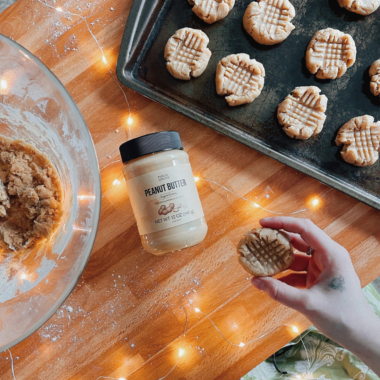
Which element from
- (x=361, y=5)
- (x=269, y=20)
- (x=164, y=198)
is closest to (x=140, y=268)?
(x=164, y=198)

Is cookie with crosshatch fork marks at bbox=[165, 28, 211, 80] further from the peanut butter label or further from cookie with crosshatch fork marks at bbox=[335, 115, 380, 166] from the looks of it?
cookie with crosshatch fork marks at bbox=[335, 115, 380, 166]

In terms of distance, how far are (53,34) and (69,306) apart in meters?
0.88

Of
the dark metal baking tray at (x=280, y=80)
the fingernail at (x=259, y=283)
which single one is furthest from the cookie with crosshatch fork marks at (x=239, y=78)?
the fingernail at (x=259, y=283)

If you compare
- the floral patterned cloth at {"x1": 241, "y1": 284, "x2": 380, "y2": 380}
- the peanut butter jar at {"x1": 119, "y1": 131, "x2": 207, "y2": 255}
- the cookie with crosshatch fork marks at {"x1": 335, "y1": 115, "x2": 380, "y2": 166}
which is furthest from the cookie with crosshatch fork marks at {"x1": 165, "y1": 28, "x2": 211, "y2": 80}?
the floral patterned cloth at {"x1": 241, "y1": 284, "x2": 380, "y2": 380}

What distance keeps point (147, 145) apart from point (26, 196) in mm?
386

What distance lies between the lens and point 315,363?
1.28 m

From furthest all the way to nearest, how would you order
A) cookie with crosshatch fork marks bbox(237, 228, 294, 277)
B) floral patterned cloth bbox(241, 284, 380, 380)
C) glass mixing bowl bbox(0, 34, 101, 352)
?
floral patterned cloth bbox(241, 284, 380, 380) → cookie with crosshatch fork marks bbox(237, 228, 294, 277) → glass mixing bowl bbox(0, 34, 101, 352)

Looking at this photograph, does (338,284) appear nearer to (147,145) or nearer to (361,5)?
(147,145)

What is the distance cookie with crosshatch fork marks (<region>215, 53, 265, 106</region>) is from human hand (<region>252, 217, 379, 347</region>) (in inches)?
17.1

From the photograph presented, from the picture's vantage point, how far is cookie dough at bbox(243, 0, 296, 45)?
106cm

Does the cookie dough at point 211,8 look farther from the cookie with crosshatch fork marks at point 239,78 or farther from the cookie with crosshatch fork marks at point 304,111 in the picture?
the cookie with crosshatch fork marks at point 304,111

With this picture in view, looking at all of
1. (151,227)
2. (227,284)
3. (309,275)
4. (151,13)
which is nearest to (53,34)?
(151,13)

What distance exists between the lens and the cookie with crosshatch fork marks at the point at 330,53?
3.51 feet

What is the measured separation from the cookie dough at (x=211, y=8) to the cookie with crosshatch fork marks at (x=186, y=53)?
54mm
